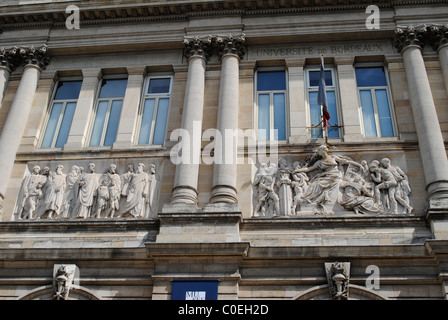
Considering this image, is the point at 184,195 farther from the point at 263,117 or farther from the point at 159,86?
the point at 159,86

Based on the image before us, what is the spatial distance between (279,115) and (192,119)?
9.98 ft

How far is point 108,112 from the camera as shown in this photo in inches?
734

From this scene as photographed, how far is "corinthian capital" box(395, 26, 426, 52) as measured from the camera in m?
18.0

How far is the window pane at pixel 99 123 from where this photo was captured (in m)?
18.0

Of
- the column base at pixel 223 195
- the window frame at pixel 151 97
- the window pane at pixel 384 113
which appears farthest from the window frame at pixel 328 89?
the window frame at pixel 151 97

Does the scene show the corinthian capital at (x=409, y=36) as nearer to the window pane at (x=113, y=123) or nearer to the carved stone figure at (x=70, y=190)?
the window pane at (x=113, y=123)

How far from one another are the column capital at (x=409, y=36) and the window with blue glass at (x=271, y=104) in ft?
13.2

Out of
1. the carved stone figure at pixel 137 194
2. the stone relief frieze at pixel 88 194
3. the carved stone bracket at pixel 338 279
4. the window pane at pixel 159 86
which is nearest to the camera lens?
the carved stone bracket at pixel 338 279

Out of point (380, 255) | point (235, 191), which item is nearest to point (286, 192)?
point (235, 191)

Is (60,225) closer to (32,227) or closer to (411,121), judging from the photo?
(32,227)

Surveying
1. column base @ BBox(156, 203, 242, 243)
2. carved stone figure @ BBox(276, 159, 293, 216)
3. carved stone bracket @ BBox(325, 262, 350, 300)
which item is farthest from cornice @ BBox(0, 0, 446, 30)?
carved stone bracket @ BBox(325, 262, 350, 300)

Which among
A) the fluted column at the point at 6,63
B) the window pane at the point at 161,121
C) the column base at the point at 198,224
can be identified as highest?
the fluted column at the point at 6,63

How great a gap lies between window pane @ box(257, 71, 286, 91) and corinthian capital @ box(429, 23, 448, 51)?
5145 millimetres

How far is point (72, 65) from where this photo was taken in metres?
19.8
